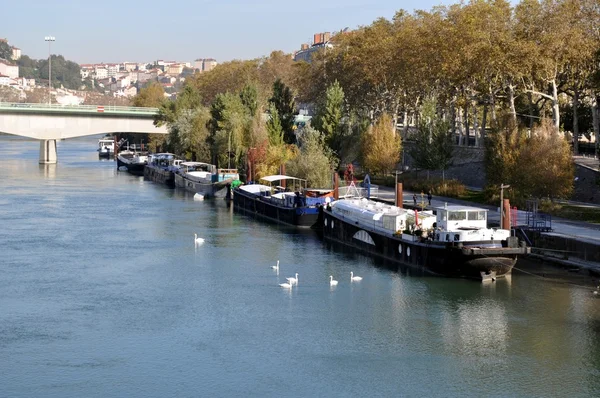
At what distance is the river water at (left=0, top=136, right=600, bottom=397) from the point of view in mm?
34125

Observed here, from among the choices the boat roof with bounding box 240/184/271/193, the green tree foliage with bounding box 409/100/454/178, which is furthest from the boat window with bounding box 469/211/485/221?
the boat roof with bounding box 240/184/271/193

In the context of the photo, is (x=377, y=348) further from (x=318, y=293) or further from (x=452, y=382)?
(x=318, y=293)

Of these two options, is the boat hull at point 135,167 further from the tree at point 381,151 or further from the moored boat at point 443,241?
the moored boat at point 443,241

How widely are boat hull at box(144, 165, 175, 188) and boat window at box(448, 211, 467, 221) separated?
62.7m

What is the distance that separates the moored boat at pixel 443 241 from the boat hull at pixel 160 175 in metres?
54.3

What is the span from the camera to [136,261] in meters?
55.4

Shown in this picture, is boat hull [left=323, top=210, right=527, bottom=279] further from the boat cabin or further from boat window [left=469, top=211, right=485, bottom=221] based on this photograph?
boat window [left=469, top=211, right=485, bottom=221]

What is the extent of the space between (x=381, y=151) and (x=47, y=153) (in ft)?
212

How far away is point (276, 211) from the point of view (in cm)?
7575

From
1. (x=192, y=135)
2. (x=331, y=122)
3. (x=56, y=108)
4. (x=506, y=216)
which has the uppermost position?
(x=56, y=108)

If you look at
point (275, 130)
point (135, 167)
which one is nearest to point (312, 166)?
point (275, 130)

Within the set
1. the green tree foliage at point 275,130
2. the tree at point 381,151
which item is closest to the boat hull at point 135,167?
the green tree foliage at point 275,130

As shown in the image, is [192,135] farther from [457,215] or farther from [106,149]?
[457,215]

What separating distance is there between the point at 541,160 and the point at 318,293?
73.8 ft
